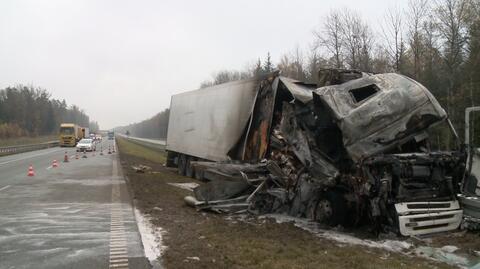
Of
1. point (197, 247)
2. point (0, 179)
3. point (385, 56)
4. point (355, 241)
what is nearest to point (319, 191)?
point (355, 241)

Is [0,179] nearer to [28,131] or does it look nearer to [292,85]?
[292,85]

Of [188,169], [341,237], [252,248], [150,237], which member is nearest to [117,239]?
[150,237]

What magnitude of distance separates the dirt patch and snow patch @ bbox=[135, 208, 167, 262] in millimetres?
117

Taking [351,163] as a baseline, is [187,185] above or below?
below

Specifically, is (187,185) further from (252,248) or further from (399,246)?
(399,246)

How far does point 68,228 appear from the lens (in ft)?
27.4

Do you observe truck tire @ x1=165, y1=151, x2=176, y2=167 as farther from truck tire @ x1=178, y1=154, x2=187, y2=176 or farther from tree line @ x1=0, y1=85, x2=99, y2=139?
tree line @ x1=0, y1=85, x2=99, y2=139

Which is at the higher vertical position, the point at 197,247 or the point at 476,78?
the point at 476,78

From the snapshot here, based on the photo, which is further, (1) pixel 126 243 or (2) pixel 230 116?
(2) pixel 230 116

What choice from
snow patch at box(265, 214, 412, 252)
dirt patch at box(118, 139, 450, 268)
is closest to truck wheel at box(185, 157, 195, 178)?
dirt patch at box(118, 139, 450, 268)

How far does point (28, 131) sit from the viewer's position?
107625 millimetres

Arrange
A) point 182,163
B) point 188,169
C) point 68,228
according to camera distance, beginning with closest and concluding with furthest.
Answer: point 68,228 < point 188,169 < point 182,163

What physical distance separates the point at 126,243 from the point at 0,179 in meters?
12.6

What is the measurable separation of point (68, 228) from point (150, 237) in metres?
1.64
